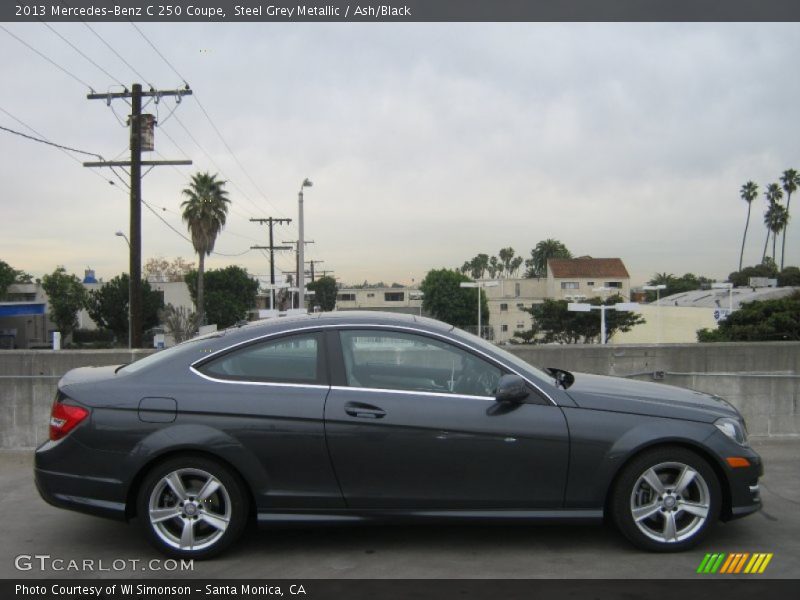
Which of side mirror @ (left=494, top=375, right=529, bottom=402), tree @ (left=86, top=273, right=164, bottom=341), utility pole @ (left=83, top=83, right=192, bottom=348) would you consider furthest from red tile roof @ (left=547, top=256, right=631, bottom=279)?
side mirror @ (left=494, top=375, right=529, bottom=402)

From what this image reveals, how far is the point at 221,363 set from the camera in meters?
4.92

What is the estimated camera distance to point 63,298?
6347 cm

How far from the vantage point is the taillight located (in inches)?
188

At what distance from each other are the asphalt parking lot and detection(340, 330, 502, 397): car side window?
3.05 ft

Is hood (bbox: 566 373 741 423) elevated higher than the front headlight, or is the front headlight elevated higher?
hood (bbox: 566 373 741 423)

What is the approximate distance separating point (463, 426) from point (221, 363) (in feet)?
5.13

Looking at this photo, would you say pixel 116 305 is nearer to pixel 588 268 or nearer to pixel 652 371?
pixel 588 268

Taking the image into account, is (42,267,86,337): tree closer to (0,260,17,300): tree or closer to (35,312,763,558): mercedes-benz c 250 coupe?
(0,260,17,300): tree

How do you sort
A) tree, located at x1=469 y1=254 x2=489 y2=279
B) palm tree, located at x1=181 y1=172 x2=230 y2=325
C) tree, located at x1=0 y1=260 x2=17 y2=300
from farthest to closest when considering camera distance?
1. tree, located at x1=469 y1=254 x2=489 y2=279
2. tree, located at x1=0 y1=260 x2=17 y2=300
3. palm tree, located at x1=181 y1=172 x2=230 y2=325

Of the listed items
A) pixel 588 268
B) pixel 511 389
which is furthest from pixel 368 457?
pixel 588 268

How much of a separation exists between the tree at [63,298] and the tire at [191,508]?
62996 mm
